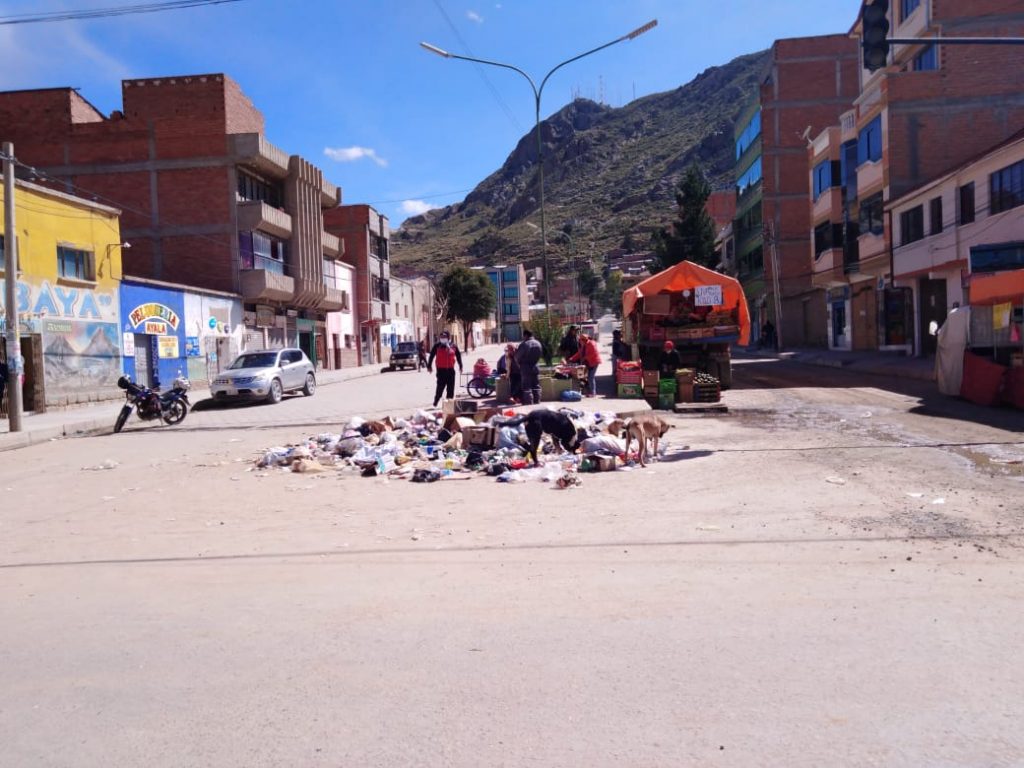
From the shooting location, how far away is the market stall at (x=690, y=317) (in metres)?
18.8

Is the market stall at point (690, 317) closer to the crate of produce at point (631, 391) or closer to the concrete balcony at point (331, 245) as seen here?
the crate of produce at point (631, 391)

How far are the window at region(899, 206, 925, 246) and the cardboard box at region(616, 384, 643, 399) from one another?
1952 centimetres

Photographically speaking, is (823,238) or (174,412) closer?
(174,412)

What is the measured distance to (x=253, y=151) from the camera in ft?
120

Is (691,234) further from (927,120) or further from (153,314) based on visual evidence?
(153,314)

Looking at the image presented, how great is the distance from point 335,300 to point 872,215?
99.3 ft

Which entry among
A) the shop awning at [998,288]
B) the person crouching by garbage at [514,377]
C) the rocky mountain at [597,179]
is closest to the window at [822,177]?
the shop awning at [998,288]

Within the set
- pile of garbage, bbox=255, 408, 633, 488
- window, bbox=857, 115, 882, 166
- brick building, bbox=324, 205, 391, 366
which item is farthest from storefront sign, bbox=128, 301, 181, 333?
window, bbox=857, 115, 882, 166

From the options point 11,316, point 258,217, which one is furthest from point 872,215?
point 11,316

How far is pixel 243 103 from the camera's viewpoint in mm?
42281

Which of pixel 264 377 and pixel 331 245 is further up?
pixel 331 245

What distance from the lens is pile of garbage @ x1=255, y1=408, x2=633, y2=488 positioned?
9.92 m

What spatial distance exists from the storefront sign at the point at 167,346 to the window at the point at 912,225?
2935 centimetres

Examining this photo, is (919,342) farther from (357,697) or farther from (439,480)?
(357,697)
